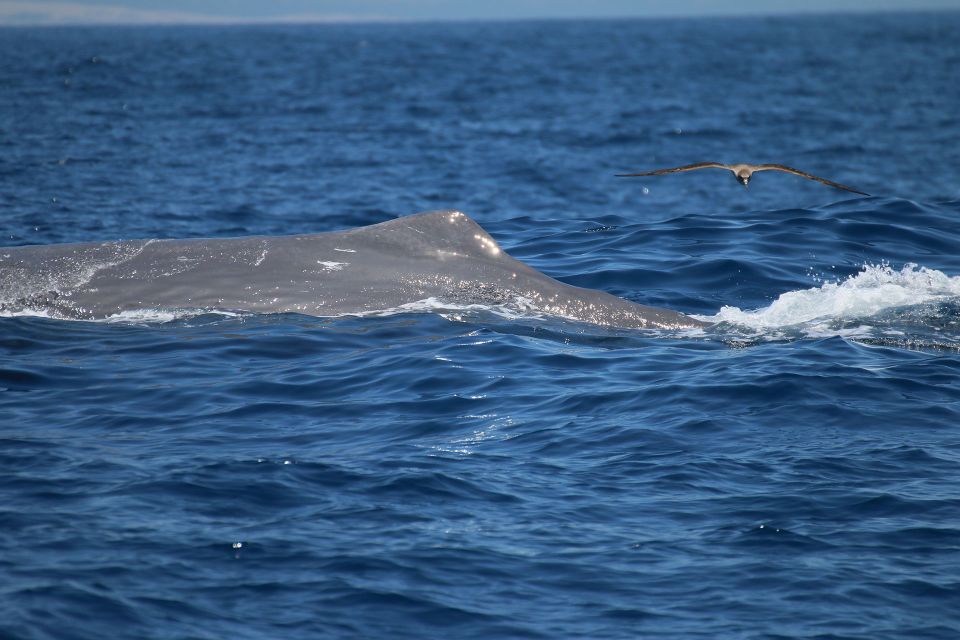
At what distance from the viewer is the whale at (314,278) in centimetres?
1293

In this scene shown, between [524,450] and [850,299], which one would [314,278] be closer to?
[524,450]

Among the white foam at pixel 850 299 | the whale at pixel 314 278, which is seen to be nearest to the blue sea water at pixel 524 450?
the white foam at pixel 850 299

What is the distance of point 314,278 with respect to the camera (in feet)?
43.2

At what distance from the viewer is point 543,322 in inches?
510

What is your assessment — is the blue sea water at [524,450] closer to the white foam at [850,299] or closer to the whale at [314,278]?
the white foam at [850,299]

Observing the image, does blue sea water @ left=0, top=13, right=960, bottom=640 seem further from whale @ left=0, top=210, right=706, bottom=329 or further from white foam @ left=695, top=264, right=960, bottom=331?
whale @ left=0, top=210, right=706, bottom=329

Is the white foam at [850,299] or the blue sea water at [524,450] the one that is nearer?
the blue sea water at [524,450]

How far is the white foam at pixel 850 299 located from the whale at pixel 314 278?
0.85 m

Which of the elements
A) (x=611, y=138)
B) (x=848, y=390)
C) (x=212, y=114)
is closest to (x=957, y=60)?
(x=611, y=138)

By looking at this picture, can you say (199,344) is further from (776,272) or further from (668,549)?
(776,272)

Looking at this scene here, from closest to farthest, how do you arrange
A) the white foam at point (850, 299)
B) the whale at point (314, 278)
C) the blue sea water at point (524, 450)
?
1. the blue sea water at point (524, 450)
2. the whale at point (314, 278)
3. the white foam at point (850, 299)

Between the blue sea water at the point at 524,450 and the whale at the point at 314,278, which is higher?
the whale at the point at 314,278

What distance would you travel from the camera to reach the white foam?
13.4 m

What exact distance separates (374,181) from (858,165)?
1682cm
